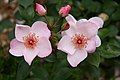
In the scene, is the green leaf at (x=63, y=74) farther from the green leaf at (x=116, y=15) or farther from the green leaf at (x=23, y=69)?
the green leaf at (x=116, y=15)

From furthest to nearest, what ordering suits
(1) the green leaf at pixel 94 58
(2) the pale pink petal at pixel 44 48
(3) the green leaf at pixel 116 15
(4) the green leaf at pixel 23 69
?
(3) the green leaf at pixel 116 15, (4) the green leaf at pixel 23 69, (1) the green leaf at pixel 94 58, (2) the pale pink petal at pixel 44 48

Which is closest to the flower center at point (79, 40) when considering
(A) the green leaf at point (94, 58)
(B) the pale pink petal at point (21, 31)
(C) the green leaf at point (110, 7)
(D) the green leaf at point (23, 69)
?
(A) the green leaf at point (94, 58)

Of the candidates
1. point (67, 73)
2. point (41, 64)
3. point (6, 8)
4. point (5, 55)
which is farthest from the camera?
point (6, 8)

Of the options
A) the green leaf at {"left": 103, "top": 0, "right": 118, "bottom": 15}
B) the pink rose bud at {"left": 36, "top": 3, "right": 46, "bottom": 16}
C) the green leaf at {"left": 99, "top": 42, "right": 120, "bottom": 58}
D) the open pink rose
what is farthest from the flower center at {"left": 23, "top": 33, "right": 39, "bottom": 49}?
the green leaf at {"left": 103, "top": 0, "right": 118, "bottom": 15}

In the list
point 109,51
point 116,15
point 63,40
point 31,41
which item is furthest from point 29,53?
point 116,15

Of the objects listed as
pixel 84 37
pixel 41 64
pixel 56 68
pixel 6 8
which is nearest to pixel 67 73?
pixel 56 68

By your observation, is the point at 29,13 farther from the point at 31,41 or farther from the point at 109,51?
the point at 109,51

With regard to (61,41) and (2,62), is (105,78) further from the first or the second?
(61,41)
